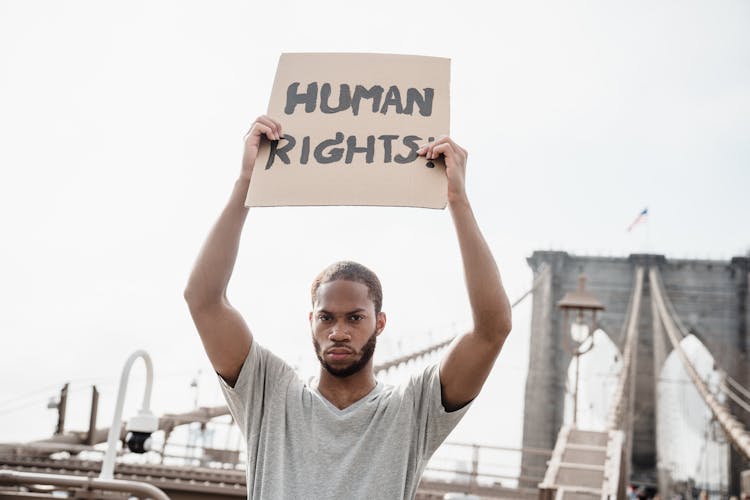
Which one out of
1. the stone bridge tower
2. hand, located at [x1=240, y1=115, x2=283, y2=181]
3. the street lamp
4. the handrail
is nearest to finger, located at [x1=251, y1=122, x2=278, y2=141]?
hand, located at [x1=240, y1=115, x2=283, y2=181]

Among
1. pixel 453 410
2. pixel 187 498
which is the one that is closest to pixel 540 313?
pixel 187 498

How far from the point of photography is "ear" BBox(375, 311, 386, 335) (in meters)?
1.60

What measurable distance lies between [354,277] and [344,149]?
278 millimetres

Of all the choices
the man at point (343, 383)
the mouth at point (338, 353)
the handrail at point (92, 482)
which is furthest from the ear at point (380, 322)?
the handrail at point (92, 482)

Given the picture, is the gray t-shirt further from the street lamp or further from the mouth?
the street lamp

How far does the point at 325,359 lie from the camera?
151cm

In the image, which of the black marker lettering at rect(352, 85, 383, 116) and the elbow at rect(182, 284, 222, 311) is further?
the black marker lettering at rect(352, 85, 383, 116)

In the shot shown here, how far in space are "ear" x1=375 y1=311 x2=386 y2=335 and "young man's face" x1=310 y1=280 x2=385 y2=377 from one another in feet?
0.09

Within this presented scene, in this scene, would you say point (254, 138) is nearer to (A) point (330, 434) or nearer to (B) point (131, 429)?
(A) point (330, 434)

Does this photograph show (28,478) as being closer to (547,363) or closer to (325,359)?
(325,359)

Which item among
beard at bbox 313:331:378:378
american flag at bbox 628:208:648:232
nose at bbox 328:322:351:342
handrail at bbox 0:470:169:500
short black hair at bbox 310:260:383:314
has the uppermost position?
american flag at bbox 628:208:648:232

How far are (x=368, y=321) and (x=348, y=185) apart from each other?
0.28 metres

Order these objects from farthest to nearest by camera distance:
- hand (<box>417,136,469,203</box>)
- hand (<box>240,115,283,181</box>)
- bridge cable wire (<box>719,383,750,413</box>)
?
bridge cable wire (<box>719,383,750,413</box>), hand (<box>240,115,283,181</box>), hand (<box>417,136,469,203</box>)

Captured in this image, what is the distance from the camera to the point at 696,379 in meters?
20.8
